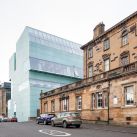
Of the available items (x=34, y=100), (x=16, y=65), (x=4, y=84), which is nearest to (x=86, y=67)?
(x=34, y=100)

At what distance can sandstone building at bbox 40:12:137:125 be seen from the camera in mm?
29719

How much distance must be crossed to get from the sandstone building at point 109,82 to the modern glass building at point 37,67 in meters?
18.3

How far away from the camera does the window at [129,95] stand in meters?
29.2

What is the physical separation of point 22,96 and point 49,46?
44.3 feet

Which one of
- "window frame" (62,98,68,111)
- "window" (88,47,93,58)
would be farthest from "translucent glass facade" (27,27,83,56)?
"window frame" (62,98,68,111)

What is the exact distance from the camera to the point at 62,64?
74.9 m

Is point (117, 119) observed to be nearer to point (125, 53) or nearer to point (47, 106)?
point (125, 53)

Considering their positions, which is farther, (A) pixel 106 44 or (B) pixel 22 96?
(B) pixel 22 96

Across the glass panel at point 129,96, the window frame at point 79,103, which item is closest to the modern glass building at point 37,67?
the window frame at point 79,103

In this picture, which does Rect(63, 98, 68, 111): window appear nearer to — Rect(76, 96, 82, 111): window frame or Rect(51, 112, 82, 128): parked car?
Rect(76, 96, 82, 111): window frame

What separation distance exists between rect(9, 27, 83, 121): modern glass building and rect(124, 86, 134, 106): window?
3868 centimetres

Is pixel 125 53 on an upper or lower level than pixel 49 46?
lower

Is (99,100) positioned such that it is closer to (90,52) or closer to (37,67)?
(90,52)

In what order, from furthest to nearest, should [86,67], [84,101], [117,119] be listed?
[86,67] < [84,101] < [117,119]
